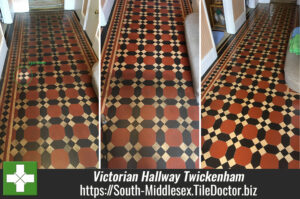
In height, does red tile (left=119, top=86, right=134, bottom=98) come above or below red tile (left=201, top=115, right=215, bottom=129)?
above

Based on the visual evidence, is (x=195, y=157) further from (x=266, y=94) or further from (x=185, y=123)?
(x=266, y=94)

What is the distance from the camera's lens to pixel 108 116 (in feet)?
2.94

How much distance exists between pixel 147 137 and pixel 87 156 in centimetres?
21

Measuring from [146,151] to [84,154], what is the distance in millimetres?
204

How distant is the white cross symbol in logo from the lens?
3.11ft

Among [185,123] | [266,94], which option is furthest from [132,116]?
[266,94]

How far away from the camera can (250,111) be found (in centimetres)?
175

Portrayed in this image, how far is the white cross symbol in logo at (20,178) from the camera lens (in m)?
0.95

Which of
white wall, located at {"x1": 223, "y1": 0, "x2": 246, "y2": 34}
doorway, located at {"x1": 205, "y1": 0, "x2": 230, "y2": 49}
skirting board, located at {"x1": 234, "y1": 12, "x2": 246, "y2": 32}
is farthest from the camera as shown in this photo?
skirting board, located at {"x1": 234, "y1": 12, "x2": 246, "y2": 32}

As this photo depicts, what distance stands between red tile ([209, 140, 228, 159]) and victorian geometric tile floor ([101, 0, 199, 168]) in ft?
1.72

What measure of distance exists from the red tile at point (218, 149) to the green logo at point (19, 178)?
87 centimetres

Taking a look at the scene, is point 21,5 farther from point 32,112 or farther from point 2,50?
point 32,112

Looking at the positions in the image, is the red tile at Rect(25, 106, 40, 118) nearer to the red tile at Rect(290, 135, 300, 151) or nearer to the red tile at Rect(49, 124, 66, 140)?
the red tile at Rect(49, 124, 66, 140)

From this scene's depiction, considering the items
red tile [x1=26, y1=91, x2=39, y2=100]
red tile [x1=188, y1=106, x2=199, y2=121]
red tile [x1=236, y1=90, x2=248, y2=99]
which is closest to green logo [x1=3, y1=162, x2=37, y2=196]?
red tile [x1=26, y1=91, x2=39, y2=100]
